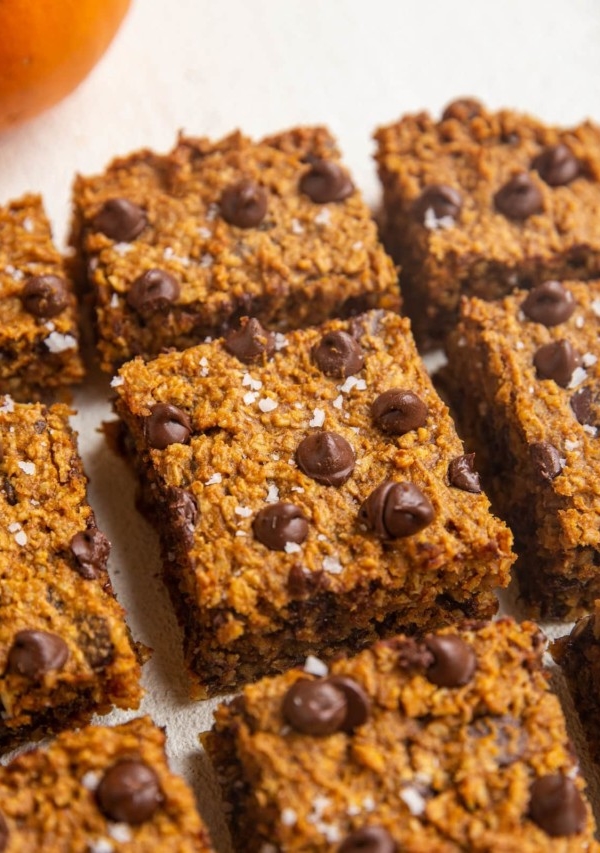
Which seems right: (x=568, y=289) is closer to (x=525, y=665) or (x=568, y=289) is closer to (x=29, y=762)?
(x=525, y=665)

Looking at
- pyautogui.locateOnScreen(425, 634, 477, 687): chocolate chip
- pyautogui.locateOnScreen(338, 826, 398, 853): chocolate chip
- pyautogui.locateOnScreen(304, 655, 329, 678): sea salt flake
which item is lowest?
pyautogui.locateOnScreen(338, 826, 398, 853): chocolate chip

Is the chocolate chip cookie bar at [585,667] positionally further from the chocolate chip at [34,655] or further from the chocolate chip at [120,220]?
the chocolate chip at [120,220]

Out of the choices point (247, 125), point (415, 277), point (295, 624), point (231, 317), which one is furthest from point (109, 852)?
point (247, 125)

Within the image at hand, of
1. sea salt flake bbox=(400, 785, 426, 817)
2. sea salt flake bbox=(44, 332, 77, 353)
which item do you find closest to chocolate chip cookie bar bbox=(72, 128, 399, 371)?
sea salt flake bbox=(44, 332, 77, 353)

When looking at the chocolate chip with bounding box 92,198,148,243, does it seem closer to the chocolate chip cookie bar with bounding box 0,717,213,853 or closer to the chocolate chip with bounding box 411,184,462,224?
the chocolate chip with bounding box 411,184,462,224

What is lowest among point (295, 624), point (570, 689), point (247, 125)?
point (570, 689)
